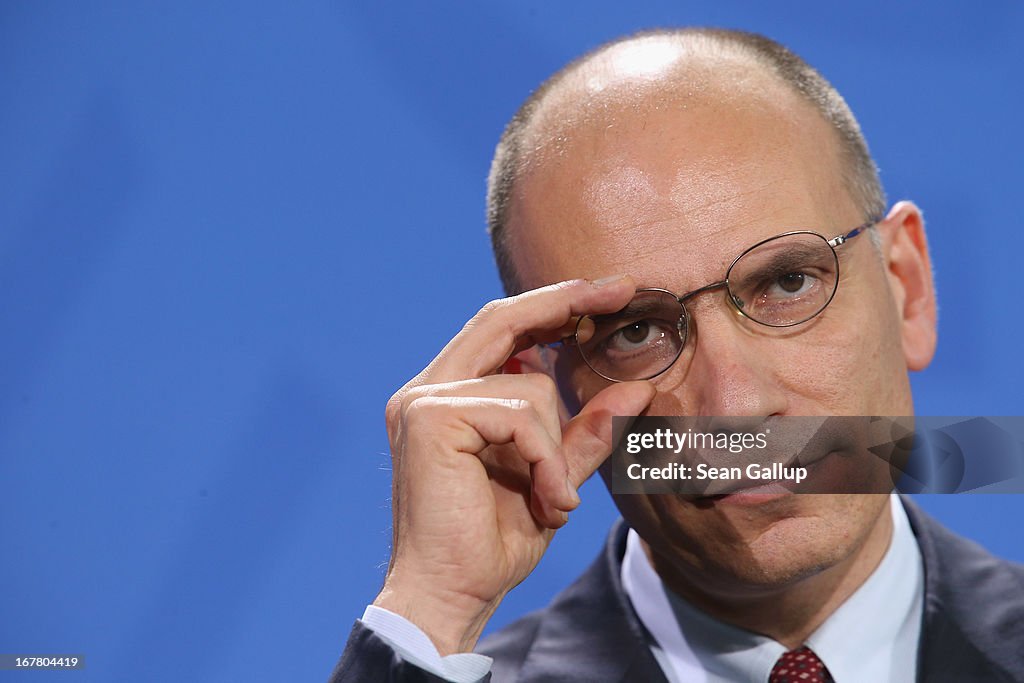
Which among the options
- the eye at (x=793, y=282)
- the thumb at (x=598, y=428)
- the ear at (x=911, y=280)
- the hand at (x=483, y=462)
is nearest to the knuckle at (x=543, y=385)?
the hand at (x=483, y=462)

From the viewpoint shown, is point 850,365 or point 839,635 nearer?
point 850,365

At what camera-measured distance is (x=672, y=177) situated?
77.7 inches

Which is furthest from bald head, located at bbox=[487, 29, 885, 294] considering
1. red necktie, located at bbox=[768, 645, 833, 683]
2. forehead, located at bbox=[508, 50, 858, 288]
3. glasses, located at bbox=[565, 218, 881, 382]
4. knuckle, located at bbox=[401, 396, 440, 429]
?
red necktie, located at bbox=[768, 645, 833, 683]

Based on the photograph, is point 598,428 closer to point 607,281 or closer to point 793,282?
point 607,281

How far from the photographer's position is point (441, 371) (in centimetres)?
188

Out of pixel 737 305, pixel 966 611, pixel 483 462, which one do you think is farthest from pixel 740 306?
pixel 966 611

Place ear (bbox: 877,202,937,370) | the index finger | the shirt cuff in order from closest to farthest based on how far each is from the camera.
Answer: the shirt cuff < the index finger < ear (bbox: 877,202,937,370)

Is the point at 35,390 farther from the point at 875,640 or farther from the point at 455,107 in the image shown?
the point at 875,640

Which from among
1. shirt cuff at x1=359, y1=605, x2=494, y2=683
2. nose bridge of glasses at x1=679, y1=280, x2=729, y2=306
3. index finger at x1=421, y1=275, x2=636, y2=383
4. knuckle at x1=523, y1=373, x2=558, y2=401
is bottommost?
shirt cuff at x1=359, y1=605, x2=494, y2=683

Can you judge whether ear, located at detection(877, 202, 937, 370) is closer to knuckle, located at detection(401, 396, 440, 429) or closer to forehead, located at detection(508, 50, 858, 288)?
forehead, located at detection(508, 50, 858, 288)

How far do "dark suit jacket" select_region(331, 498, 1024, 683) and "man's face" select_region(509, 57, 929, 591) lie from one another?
207mm

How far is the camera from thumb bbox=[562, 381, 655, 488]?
6.21 ft

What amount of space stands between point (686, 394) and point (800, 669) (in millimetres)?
591

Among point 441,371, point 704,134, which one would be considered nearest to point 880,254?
point 704,134
